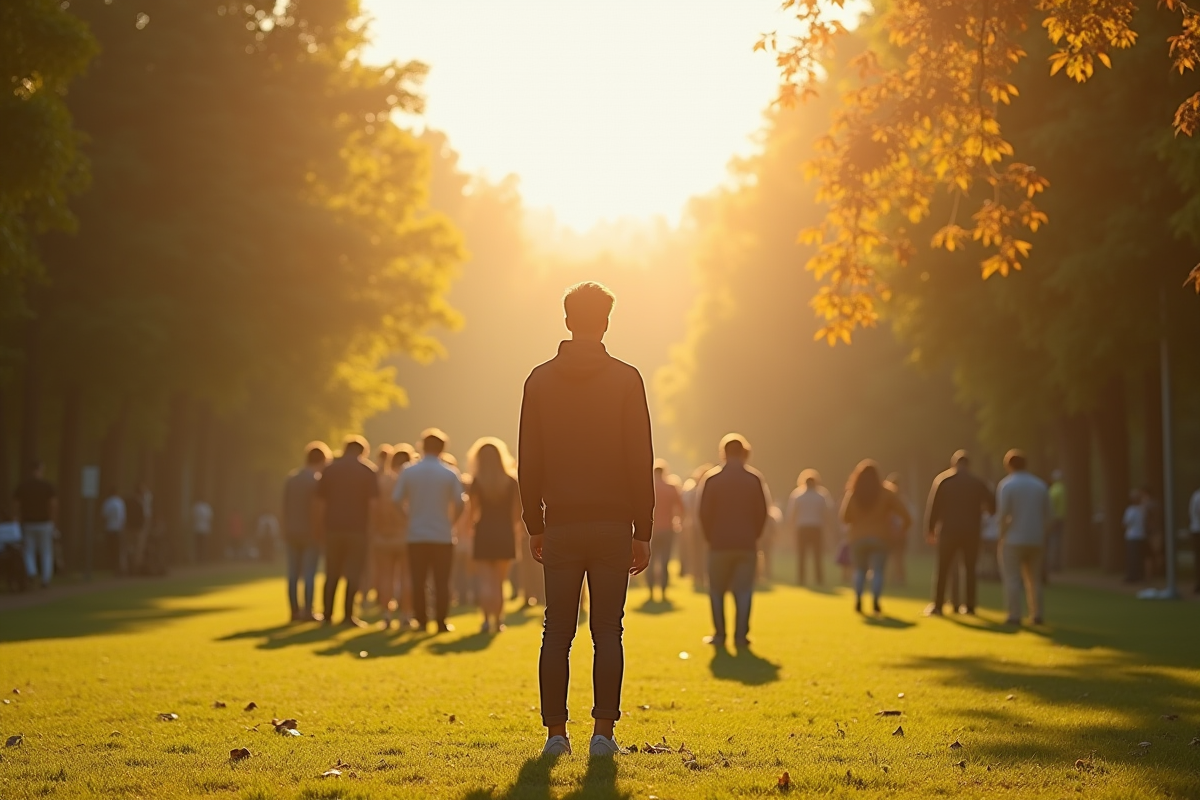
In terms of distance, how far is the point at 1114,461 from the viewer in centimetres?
3400

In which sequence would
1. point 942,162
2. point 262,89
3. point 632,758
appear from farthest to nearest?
point 262,89 < point 942,162 < point 632,758

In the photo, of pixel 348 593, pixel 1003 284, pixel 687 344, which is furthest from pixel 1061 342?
pixel 687 344

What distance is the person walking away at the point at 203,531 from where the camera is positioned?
48.4 m

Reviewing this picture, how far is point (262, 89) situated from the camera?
3753 cm

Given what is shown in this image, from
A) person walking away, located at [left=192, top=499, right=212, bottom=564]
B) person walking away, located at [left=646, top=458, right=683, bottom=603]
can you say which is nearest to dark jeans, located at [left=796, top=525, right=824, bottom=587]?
person walking away, located at [left=646, top=458, right=683, bottom=603]

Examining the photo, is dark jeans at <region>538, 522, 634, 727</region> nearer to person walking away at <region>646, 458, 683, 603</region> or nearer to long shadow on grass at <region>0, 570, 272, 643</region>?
long shadow on grass at <region>0, 570, 272, 643</region>

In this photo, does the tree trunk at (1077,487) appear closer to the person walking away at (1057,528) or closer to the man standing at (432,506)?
the person walking away at (1057,528)

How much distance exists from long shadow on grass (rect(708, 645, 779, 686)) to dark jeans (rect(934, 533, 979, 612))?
6233mm

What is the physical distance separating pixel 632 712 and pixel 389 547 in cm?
1055

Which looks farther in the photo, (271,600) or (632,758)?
(271,600)

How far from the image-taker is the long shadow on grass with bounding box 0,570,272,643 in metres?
19.7

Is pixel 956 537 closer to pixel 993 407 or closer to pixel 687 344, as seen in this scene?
pixel 993 407

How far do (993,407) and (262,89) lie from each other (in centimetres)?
1674

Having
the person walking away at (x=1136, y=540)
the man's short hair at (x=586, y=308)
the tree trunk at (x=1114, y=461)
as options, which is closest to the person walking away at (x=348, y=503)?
the man's short hair at (x=586, y=308)
